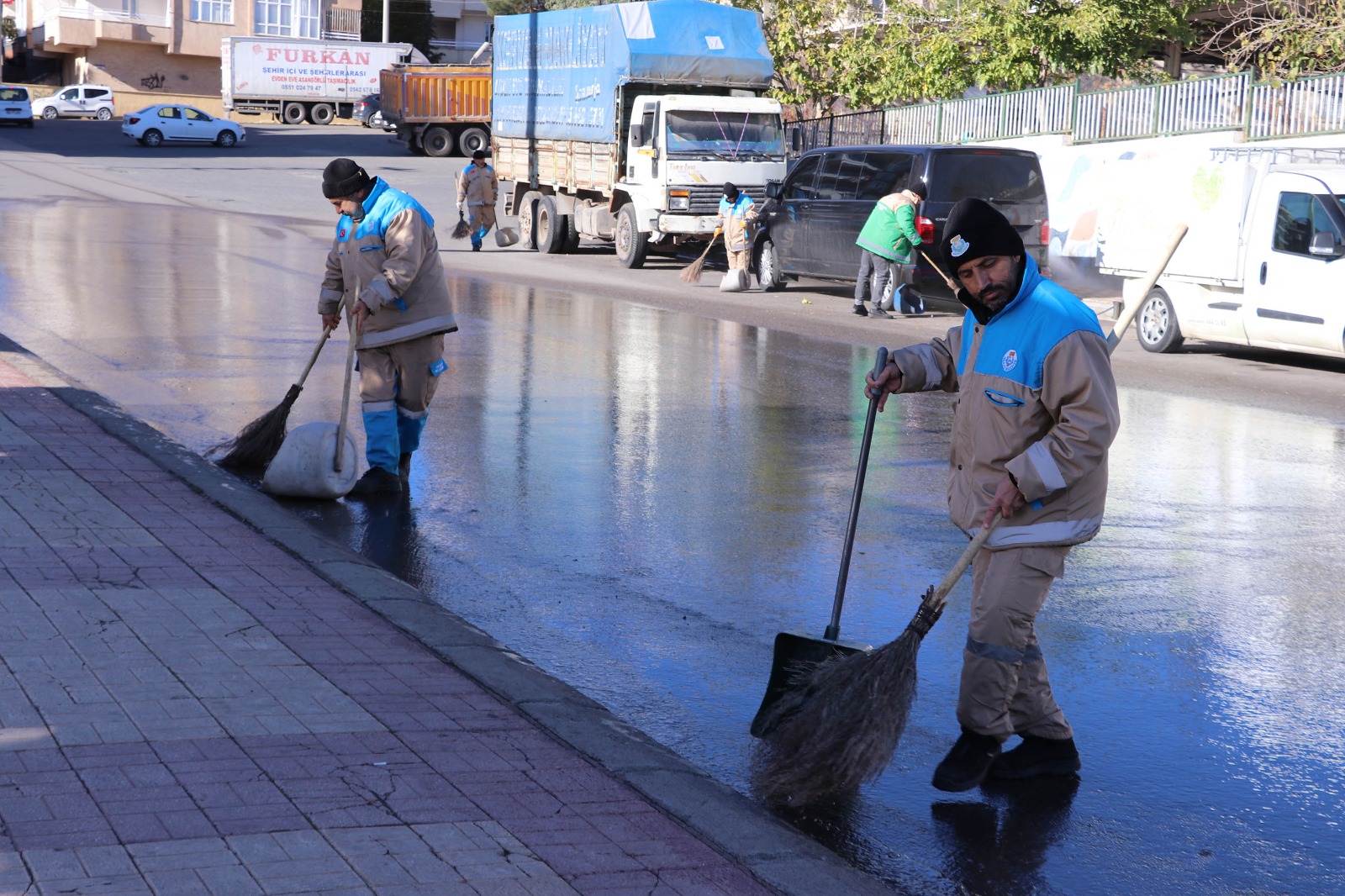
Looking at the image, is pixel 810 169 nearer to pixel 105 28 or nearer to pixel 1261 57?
pixel 1261 57

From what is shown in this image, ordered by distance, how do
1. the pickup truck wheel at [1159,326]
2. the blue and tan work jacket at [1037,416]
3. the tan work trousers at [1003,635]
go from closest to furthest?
the blue and tan work jacket at [1037,416] → the tan work trousers at [1003,635] → the pickup truck wheel at [1159,326]

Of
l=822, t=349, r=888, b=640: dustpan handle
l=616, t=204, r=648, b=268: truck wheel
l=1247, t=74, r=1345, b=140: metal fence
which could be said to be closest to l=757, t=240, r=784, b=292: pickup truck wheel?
l=616, t=204, r=648, b=268: truck wheel

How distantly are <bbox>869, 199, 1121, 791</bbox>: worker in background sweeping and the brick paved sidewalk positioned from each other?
1.02 m

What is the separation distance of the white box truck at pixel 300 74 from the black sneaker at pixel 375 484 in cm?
5338

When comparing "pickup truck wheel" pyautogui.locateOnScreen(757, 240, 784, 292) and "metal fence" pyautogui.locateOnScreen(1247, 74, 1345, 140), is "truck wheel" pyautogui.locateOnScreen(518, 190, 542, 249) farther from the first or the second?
"metal fence" pyautogui.locateOnScreen(1247, 74, 1345, 140)

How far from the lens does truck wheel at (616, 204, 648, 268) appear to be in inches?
907

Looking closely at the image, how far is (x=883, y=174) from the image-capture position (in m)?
18.0

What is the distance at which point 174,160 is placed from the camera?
4388 cm

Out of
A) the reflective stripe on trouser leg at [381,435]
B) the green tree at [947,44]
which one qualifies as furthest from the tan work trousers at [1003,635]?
the green tree at [947,44]

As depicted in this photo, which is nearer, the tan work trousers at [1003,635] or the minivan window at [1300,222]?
the tan work trousers at [1003,635]

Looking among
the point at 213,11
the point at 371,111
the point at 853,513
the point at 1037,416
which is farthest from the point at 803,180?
the point at 213,11

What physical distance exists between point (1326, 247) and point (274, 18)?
209ft

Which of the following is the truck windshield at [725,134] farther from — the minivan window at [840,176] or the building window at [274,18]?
the building window at [274,18]

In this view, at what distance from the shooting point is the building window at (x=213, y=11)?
2699 inches
